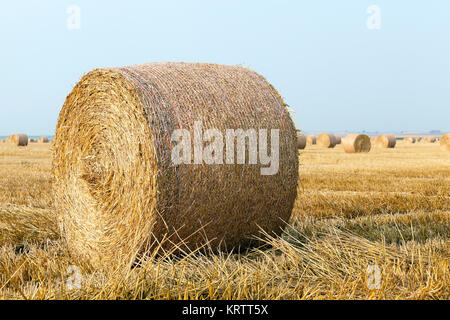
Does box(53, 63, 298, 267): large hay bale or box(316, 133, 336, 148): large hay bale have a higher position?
box(53, 63, 298, 267): large hay bale

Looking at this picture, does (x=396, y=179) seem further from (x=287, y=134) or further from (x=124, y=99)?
(x=124, y=99)

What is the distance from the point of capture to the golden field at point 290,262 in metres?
3.26

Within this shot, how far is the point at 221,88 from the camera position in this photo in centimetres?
497

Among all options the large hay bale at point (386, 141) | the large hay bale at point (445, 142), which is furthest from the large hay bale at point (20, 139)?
the large hay bale at point (445, 142)

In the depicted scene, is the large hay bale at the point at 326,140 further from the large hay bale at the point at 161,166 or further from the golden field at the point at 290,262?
the large hay bale at the point at 161,166

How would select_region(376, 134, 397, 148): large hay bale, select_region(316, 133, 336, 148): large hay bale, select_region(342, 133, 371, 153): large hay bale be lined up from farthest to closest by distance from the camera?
1. select_region(376, 134, 397, 148): large hay bale
2. select_region(316, 133, 336, 148): large hay bale
3. select_region(342, 133, 371, 153): large hay bale

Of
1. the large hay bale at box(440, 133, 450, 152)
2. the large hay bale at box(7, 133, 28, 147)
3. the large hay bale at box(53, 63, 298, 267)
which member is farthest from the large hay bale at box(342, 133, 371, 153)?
the large hay bale at box(7, 133, 28, 147)

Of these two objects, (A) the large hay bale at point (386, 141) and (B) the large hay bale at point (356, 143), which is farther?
(A) the large hay bale at point (386, 141)

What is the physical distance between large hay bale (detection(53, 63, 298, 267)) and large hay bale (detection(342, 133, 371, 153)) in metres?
19.1

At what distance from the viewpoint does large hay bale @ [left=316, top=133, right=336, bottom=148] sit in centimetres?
3064

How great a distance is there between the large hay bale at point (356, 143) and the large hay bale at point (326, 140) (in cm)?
611

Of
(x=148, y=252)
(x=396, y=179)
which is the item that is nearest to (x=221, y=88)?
(x=148, y=252)

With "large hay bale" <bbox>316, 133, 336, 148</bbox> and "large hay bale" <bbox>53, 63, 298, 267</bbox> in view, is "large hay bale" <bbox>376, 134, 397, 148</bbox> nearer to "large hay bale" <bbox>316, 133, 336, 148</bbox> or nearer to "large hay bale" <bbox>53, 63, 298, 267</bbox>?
"large hay bale" <bbox>316, 133, 336, 148</bbox>

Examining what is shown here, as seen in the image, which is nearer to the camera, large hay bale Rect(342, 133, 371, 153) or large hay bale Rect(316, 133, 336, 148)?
large hay bale Rect(342, 133, 371, 153)
